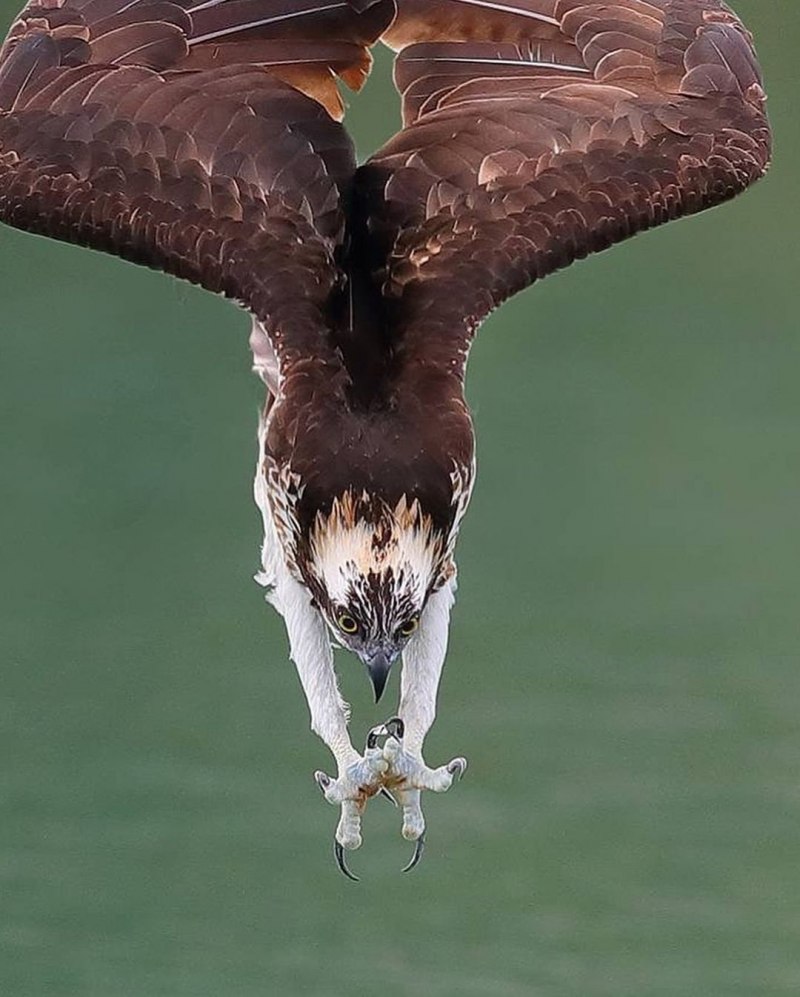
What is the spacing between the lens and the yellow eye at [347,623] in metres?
6.47

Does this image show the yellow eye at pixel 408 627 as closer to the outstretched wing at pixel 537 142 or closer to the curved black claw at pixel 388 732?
the curved black claw at pixel 388 732

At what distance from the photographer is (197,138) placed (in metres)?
7.13

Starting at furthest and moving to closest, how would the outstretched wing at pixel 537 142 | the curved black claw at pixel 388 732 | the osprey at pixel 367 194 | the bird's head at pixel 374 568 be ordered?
the outstretched wing at pixel 537 142 < the curved black claw at pixel 388 732 < the osprey at pixel 367 194 < the bird's head at pixel 374 568

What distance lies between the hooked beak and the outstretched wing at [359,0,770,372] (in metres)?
0.81

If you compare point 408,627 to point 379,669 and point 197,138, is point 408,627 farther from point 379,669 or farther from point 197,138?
point 197,138

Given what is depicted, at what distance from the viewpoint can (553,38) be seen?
771 cm

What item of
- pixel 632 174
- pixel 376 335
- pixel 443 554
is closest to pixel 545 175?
pixel 632 174

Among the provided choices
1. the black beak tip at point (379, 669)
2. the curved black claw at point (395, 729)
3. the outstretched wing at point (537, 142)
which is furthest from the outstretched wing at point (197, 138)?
the curved black claw at point (395, 729)

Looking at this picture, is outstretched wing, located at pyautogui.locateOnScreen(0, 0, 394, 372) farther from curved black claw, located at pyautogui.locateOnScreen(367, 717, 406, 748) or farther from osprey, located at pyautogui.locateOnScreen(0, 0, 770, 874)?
curved black claw, located at pyautogui.locateOnScreen(367, 717, 406, 748)

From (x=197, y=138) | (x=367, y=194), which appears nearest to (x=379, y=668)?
(x=367, y=194)

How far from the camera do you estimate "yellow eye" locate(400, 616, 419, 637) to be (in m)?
6.51

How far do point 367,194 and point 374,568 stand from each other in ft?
4.08

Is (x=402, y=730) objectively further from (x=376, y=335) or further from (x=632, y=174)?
(x=632, y=174)

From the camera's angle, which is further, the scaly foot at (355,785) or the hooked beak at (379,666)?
the scaly foot at (355,785)
